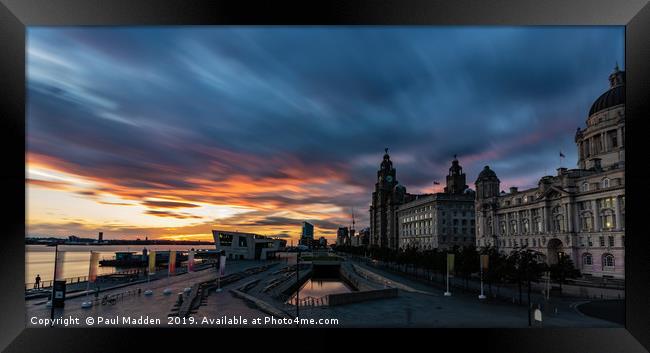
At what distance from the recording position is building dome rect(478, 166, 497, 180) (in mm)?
97375

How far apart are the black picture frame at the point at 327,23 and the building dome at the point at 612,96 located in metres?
69.6

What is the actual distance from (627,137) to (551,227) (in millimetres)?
61831

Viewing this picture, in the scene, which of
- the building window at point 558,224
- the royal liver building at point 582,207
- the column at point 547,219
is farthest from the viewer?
the column at point 547,219

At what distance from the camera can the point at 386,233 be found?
177375 millimetres

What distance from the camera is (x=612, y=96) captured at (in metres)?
77.1

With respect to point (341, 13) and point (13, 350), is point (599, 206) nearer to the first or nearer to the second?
point (341, 13)

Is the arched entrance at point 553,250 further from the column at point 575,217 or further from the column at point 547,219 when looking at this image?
the column at point 575,217

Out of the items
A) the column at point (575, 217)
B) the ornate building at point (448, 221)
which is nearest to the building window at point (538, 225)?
the column at point (575, 217)

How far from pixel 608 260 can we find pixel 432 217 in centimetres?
5913

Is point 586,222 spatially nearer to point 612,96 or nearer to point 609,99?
point 609,99

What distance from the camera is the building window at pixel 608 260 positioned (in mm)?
59569

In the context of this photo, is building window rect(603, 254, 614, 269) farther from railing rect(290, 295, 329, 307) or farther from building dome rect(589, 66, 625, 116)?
railing rect(290, 295, 329, 307)

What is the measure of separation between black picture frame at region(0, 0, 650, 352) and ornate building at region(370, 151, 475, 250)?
9466 cm

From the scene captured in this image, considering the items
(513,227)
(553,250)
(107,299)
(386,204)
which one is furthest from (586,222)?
(386,204)
